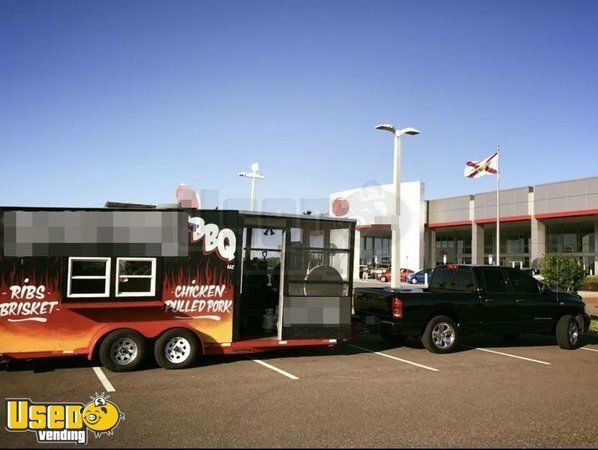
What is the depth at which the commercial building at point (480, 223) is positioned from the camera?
41.1m

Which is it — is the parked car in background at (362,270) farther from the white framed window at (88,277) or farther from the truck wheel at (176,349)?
the white framed window at (88,277)

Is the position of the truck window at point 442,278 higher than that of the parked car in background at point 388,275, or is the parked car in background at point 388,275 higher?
the truck window at point 442,278

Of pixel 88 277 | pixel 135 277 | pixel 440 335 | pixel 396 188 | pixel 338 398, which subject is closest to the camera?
pixel 338 398

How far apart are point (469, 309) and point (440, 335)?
0.95m

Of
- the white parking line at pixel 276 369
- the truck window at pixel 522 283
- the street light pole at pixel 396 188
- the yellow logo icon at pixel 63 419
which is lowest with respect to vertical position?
the white parking line at pixel 276 369

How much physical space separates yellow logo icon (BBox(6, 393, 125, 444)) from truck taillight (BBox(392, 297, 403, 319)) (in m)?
6.12

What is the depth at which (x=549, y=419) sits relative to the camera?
6.43m

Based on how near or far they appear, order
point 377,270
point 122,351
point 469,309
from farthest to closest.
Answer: point 377,270 < point 469,309 < point 122,351

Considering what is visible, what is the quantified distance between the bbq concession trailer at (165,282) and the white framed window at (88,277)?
0.05 ft

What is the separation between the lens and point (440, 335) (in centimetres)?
1122

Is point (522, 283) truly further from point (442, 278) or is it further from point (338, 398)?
point (338, 398)

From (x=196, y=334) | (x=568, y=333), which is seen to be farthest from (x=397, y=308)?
(x=568, y=333)

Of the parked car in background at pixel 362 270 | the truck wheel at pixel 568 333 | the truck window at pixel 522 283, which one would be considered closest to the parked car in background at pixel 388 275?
the parked car in background at pixel 362 270

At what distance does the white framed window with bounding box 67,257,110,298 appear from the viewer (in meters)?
8.46
